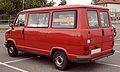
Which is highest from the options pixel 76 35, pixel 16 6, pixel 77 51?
pixel 16 6

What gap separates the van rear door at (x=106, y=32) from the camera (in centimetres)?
739

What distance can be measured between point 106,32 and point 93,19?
2.18 feet

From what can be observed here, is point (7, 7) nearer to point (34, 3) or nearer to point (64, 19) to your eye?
point (34, 3)

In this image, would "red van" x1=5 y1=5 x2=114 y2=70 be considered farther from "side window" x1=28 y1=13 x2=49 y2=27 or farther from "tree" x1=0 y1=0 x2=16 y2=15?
"tree" x1=0 y1=0 x2=16 y2=15

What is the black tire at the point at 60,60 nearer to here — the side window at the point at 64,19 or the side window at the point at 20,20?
the side window at the point at 64,19

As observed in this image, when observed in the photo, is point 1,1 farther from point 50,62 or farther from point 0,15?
point 50,62

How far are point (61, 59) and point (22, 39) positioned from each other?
6.96 feet

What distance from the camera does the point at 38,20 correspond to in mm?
8109

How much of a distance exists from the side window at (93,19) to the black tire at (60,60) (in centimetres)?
125

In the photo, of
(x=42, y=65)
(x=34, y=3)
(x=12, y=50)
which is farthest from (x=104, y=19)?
(x=34, y=3)

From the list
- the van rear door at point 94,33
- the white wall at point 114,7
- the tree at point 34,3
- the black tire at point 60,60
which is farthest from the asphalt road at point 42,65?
the white wall at point 114,7

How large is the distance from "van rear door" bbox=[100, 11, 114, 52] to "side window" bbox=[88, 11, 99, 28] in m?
0.30

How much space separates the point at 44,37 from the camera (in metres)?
7.71

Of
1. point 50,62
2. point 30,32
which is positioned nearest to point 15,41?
point 30,32
